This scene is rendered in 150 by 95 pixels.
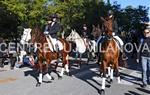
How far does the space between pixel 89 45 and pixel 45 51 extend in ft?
39.0

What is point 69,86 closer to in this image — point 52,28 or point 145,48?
point 52,28

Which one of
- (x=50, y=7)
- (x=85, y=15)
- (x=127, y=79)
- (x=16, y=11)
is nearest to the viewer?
(x=127, y=79)

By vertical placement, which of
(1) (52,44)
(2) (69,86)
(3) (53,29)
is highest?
(3) (53,29)

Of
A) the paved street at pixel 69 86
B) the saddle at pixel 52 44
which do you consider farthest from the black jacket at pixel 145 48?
the saddle at pixel 52 44

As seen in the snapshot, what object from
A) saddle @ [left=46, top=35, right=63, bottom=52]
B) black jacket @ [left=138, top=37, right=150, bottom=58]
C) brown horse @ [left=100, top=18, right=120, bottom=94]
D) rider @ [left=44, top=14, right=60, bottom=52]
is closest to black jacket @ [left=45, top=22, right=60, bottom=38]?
rider @ [left=44, top=14, right=60, bottom=52]

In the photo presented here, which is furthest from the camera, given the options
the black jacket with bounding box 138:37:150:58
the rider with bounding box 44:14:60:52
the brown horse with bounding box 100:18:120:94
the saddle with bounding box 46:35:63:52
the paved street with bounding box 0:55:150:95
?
the rider with bounding box 44:14:60:52

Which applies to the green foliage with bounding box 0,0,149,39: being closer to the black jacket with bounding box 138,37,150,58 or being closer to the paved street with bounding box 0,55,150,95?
the paved street with bounding box 0,55,150,95

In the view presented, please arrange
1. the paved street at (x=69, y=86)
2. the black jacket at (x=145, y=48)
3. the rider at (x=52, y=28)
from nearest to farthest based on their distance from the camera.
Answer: the paved street at (x=69, y=86)
the black jacket at (x=145, y=48)
the rider at (x=52, y=28)

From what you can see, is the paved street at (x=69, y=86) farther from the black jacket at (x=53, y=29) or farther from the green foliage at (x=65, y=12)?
the green foliage at (x=65, y=12)

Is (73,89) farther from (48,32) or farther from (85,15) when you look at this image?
(85,15)

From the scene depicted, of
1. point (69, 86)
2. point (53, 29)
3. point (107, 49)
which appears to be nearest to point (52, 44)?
point (53, 29)

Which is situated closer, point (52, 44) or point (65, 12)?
point (52, 44)

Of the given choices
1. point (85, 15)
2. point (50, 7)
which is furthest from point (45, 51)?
point (85, 15)

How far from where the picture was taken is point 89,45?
2736 cm
